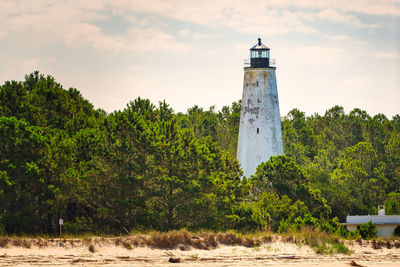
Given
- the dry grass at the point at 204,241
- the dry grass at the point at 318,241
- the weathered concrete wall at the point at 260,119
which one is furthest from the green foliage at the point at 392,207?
the dry grass at the point at 318,241

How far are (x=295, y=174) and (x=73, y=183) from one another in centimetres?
1544

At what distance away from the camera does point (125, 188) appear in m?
41.2

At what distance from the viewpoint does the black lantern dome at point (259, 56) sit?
53.1 meters

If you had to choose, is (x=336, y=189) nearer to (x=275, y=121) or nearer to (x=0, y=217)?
(x=275, y=121)

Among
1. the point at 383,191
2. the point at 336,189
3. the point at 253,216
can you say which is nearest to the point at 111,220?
the point at 253,216

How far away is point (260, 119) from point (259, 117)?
156 millimetres

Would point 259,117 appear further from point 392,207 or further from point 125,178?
point 125,178

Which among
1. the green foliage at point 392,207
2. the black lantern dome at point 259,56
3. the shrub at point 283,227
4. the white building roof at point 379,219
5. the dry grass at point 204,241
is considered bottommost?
the dry grass at point 204,241

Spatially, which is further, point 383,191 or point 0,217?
point 383,191

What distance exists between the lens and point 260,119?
52.3 m

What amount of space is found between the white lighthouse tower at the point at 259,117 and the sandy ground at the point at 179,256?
11767 millimetres

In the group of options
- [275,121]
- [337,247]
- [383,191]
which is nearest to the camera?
[337,247]

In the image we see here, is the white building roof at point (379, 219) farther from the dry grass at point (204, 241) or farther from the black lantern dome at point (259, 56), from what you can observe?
the black lantern dome at point (259, 56)

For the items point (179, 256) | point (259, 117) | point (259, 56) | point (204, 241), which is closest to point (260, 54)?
point (259, 56)
